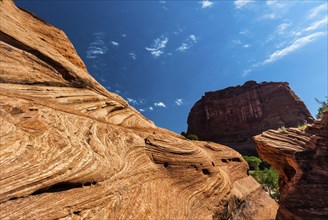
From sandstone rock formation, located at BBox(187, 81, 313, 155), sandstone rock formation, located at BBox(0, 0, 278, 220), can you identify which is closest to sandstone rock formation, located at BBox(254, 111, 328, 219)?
sandstone rock formation, located at BBox(0, 0, 278, 220)

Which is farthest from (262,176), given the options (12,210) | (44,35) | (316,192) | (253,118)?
(253,118)

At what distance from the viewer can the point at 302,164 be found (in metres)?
30.9

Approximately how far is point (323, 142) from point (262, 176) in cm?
4556

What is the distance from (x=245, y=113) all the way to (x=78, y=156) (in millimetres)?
164161

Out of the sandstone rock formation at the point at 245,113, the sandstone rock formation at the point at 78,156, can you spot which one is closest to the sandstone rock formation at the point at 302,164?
the sandstone rock formation at the point at 78,156

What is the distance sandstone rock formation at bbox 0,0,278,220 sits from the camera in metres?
10.4

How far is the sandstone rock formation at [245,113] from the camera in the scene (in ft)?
489

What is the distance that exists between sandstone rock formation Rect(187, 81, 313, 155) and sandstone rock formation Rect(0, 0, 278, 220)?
129663 mm

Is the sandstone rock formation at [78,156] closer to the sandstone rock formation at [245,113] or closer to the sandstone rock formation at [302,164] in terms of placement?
the sandstone rock formation at [302,164]

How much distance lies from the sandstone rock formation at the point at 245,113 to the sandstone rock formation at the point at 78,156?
425ft

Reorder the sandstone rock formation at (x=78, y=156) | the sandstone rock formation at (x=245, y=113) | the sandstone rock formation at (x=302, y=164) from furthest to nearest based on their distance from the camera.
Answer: the sandstone rock formation at (x=245, y=113) < the sandstone rock formation at (x=302, y=164) < the sandstone rock formation at (x=78, y=156)

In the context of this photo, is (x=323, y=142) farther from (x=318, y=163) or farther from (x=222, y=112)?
(x=222, y=112)

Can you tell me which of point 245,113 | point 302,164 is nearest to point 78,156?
point 302,164

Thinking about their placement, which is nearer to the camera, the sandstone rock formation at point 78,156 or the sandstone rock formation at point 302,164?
the sandstone rock formation at point 78,156
